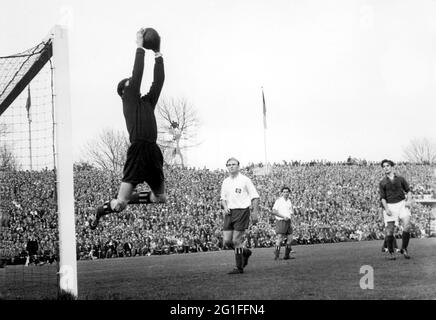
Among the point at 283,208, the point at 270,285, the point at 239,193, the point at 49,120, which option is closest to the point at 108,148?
the point at 283,208

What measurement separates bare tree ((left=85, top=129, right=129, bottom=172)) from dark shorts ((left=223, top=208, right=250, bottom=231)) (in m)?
9.03

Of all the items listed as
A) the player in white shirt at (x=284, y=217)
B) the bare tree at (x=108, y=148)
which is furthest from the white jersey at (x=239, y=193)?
the bare tree at (x=108, y=148)

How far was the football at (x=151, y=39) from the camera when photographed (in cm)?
606

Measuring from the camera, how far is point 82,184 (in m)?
22.3

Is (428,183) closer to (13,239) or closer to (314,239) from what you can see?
(314,239)

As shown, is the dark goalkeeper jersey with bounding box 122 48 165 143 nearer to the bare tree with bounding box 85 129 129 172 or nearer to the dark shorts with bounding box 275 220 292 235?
the dark shorts with bounding box 275 220 292 235

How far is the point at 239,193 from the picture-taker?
926 cm

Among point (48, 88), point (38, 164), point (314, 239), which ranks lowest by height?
point (314, 239)

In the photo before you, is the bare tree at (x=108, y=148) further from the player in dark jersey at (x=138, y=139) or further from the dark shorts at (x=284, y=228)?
the player in dark jersey at (x=138, y=139)

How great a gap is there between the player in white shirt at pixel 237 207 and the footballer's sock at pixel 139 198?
117 inches

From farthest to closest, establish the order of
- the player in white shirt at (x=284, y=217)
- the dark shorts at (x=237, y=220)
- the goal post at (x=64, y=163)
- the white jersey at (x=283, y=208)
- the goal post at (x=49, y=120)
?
1. the white jersey at (x=283, y=208)
2. the player in white shirt at (x=284, y=217)
3. the dark shorts at (x=237, y=220)
4. the goal post at (x=49, y=120)
5. the goal post at (x=64, y=163)

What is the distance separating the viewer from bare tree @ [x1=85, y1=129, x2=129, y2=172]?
1902cm
